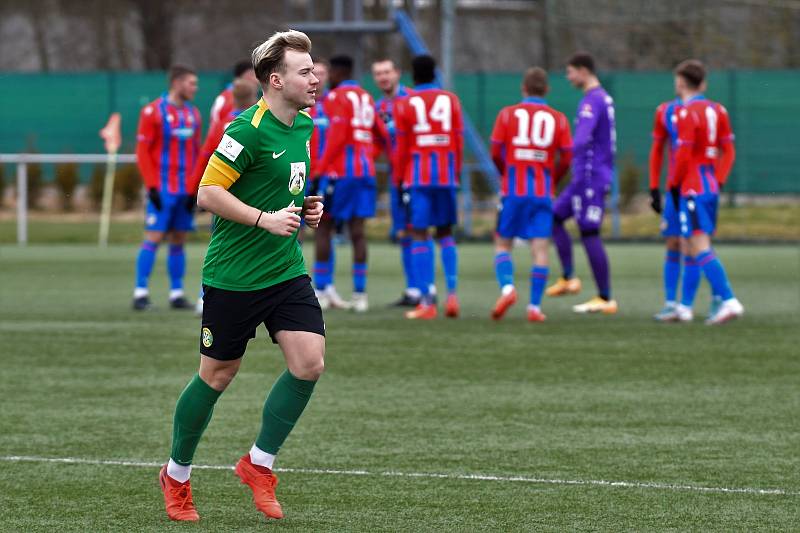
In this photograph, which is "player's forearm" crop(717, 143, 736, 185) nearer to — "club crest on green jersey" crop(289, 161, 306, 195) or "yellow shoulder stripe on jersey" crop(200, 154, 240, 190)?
"club crest on green jersey" crop(289, 161, 306, 195)

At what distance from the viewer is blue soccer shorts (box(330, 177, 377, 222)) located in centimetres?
1339

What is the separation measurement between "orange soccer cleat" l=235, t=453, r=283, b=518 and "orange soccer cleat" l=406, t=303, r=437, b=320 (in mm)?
7065

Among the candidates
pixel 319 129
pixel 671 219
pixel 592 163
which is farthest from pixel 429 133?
pixel 671 219

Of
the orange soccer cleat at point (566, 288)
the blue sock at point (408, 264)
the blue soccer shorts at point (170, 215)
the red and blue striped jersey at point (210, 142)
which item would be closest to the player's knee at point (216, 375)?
the red and blue striped jersey at point (210, 142)

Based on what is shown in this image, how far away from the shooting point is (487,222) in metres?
26.4

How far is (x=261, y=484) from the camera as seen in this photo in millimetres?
5504

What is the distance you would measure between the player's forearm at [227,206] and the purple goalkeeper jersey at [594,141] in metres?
7.71

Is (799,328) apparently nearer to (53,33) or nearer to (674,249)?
(674,249)

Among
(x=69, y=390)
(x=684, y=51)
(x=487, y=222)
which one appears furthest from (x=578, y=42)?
(x=69, y=390)

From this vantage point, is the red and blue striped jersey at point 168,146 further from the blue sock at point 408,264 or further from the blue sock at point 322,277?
the blue sock at point 408,264

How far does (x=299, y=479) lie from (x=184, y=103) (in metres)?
7.52

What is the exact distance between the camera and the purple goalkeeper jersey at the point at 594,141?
501 inches

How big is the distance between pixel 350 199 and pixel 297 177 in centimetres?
795

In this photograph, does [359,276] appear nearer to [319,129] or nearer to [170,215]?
[319,129]
